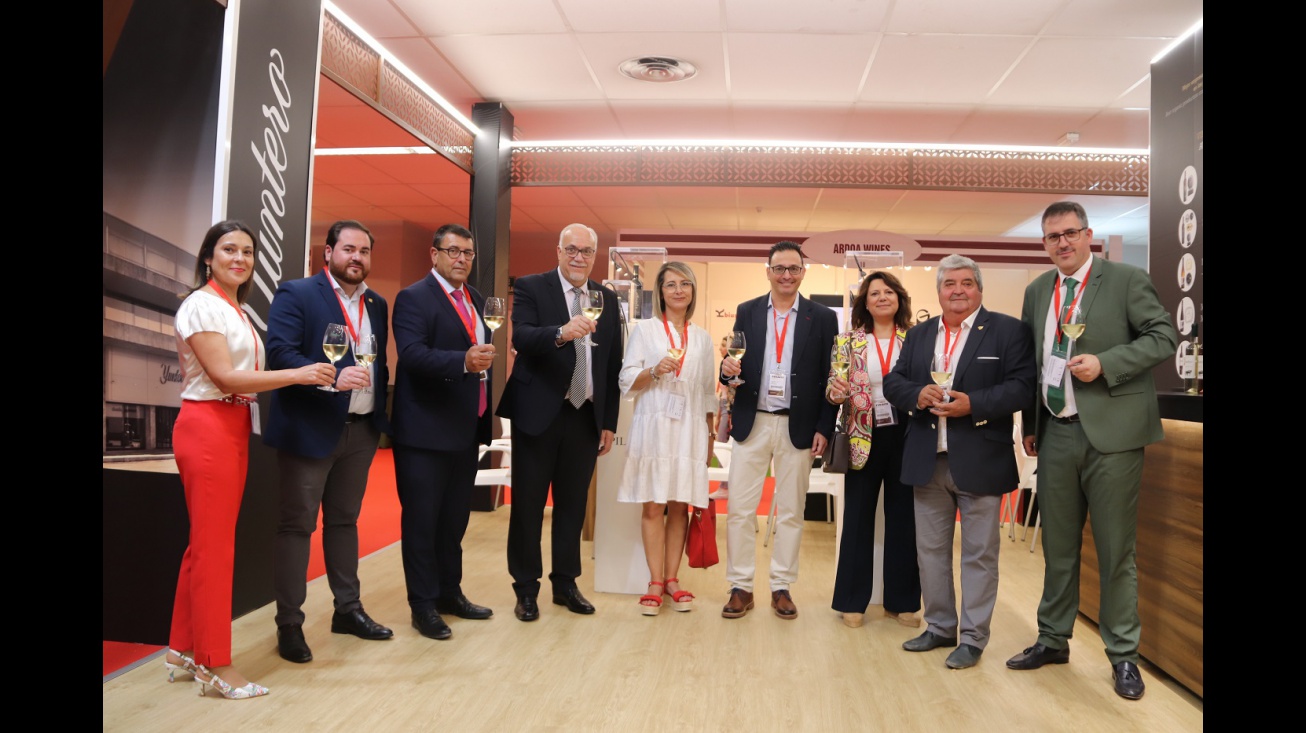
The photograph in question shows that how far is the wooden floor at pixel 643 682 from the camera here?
286 cm

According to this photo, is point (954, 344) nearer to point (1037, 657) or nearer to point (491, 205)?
point (1037, 657)

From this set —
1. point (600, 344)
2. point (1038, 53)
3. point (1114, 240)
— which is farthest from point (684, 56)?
point (1114, 240)

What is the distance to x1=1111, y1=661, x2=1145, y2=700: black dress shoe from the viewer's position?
3.18 metres

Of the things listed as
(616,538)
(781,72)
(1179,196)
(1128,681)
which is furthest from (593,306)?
(1179,196)

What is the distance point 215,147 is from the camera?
3.66 metres

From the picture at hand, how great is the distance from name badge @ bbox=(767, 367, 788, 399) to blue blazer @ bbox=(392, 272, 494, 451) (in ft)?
4.58

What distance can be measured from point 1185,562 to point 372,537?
4887 mm

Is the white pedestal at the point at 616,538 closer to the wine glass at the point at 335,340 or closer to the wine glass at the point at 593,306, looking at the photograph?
the wine glass at the point at 593,306

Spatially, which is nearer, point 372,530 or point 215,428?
point 215,428

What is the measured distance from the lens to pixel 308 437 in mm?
3275

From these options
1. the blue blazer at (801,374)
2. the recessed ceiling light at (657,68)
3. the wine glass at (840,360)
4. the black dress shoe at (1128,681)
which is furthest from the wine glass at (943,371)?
the recessed ceiling light at (657,68)

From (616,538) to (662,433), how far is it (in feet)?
2.68

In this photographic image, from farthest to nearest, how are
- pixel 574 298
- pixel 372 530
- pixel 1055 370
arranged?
pixel 372 530 < pixel 574 298 < pixel 1055 370
